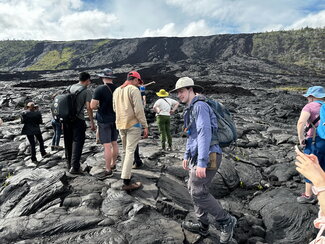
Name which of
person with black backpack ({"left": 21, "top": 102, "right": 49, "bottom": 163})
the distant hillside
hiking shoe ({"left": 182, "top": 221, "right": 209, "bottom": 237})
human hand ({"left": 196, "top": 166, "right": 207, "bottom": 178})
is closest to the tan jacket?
human hand ({"left": 196, "top": 166, "right": 207, "bottom": 178})

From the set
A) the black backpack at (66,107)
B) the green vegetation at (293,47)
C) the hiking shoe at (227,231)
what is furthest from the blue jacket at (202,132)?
the green vegetation at (293,47)

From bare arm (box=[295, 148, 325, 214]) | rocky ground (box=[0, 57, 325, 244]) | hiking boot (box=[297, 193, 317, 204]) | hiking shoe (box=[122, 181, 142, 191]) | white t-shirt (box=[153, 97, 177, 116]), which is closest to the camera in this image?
bare arm (box=[295, 148, 325, 214])

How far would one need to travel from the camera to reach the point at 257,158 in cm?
1010

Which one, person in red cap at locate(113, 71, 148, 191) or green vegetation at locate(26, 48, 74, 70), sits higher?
green vegetation at locate(26, 48, 74, 70)

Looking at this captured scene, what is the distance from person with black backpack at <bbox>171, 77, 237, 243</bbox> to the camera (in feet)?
12.3

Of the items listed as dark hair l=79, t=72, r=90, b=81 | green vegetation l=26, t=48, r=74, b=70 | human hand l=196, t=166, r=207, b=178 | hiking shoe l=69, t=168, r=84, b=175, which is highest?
green vegetation l=26, t=48, r=74, b=70

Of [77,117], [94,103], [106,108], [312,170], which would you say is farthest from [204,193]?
[77,117]

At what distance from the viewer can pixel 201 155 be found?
A: 374cm

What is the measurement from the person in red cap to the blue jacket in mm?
1576

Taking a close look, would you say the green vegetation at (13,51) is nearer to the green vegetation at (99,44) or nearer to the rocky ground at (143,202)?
the green vegetation at (99,44)

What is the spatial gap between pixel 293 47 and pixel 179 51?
42660 mm

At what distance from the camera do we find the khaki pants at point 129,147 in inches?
208

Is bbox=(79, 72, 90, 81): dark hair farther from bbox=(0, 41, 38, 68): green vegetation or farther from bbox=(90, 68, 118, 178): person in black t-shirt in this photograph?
bbox=(0, 41, 38, 68): green vegetation

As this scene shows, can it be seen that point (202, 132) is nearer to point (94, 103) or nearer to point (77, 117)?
point (94, 103)
